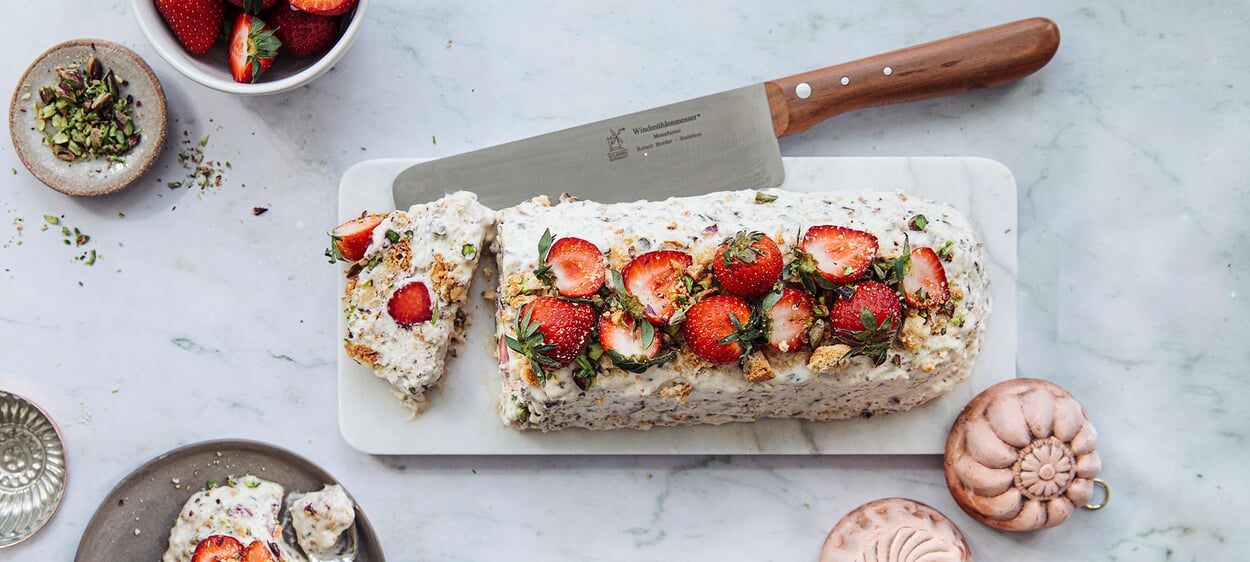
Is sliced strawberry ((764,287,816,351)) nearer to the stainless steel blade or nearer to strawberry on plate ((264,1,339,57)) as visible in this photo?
the stainless steel blade

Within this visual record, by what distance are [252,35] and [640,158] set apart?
4.18ft

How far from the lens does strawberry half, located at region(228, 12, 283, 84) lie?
2998 millimetres

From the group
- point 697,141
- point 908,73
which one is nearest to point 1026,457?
→ point 908,73

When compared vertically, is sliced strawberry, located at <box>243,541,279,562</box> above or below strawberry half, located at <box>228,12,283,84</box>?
below

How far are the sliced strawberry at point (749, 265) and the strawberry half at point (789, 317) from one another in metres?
0.05

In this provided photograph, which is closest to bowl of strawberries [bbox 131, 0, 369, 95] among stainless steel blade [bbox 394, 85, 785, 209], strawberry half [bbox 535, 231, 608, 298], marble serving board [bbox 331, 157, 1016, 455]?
marble serving board [bbox 331, 157, 1016, 455]

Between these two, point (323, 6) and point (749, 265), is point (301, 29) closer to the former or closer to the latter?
point (323, 6)

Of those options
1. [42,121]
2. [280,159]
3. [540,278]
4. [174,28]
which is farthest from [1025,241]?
[42,121]

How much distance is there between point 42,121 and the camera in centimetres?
321

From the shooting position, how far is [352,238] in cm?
304

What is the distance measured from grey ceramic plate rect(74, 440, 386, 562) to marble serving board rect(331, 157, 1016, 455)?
0.24 meters

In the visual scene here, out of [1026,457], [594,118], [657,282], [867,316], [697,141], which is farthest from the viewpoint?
[594,118]

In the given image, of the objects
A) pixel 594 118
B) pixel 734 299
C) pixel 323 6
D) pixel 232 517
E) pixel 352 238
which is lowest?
pixel 232 517

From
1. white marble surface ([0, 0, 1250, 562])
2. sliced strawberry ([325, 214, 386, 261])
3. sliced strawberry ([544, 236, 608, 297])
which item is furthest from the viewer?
white marble surface ([0, 0, 1250, 562])
